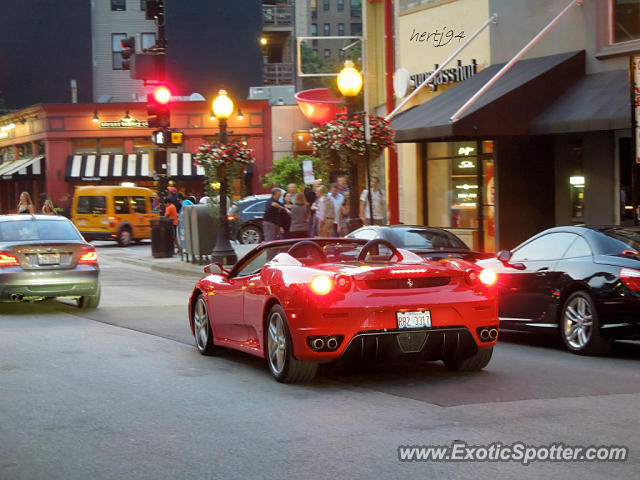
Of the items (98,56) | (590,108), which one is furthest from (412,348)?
(98,56)

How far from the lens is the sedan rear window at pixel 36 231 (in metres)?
16.1

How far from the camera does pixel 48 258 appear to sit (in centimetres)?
1591

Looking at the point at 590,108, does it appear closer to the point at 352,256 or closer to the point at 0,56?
the point at 352,256

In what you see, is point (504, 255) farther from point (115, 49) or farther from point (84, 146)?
point (115, 49)

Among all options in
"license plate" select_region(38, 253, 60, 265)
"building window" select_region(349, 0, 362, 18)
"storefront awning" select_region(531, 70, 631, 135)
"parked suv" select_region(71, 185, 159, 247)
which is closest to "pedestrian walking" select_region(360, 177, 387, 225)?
"storefront awning" select_region(531, 70, 631, 135)

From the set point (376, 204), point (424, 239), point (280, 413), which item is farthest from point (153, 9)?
point (280, 413)

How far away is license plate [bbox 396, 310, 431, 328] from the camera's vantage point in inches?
345

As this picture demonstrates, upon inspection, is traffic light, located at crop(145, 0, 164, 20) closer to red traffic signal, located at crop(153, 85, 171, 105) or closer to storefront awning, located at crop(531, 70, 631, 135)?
red traffic signal, located at crop(153, 85, 171, 105)

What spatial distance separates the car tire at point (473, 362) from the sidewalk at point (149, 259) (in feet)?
47.3

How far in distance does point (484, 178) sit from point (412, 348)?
14995 millimetres

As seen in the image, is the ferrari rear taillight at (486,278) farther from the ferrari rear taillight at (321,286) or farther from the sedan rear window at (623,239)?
the sedan rear window at (623,239)

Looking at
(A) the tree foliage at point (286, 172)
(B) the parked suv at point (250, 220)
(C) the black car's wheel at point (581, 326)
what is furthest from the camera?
(A) the tree foliage at point (286, 172)

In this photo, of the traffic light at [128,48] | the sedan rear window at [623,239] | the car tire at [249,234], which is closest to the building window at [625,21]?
the sedan rear window at [623,239]

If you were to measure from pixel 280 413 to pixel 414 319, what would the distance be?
1.60 meters
